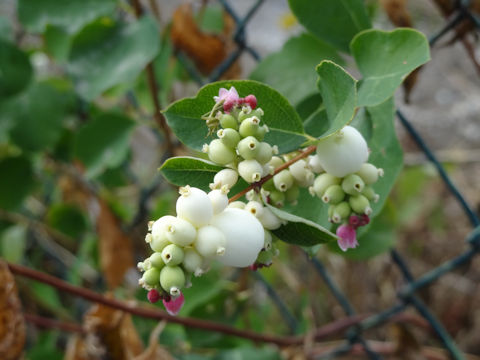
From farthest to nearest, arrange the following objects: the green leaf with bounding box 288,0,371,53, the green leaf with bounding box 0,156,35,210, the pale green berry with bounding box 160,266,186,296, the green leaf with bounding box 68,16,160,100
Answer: the green leaf with bounding box 0,156,35,210 → the green leaf with bounding box 68,16,160,100 → the green leaf with bounding box 288,0,371,53 → the pale green berry with bounding box 160,266,186,296

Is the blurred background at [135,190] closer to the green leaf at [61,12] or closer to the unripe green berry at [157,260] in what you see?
the green leaf at [61,12]

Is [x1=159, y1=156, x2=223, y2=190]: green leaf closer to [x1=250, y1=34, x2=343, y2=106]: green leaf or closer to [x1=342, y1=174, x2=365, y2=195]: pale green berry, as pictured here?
[x1=342, y1=174, x2=365, y2=195]: pale green berry

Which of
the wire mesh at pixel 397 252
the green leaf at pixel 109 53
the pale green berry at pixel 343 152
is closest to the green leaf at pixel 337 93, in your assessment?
the pale green berry at pixel 343 152

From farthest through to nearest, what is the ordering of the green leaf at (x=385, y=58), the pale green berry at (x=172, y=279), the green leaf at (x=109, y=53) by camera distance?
the green leaf at (x=109, y=53)
the green leaf at (x=385, y=58)
the pale green berry at (x=172, y=279)

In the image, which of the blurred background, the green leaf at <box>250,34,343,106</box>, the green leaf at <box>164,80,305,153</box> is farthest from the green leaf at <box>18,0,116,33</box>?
the green leaf at <box>164,80,305,153</box>

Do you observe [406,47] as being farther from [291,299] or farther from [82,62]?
[291,299]
